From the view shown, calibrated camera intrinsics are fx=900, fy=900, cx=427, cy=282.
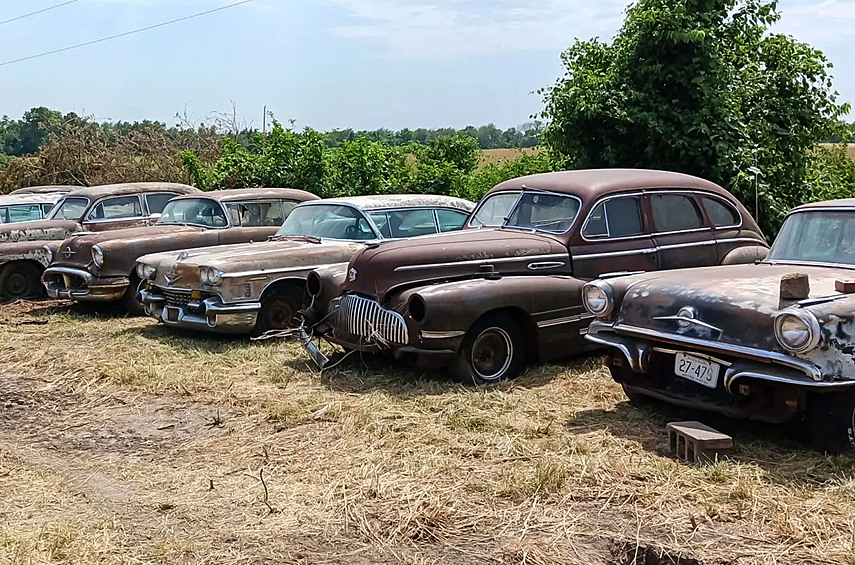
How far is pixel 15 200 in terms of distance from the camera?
576 inches

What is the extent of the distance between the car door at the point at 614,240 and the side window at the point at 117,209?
25.4 feet

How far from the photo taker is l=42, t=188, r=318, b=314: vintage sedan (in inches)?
432

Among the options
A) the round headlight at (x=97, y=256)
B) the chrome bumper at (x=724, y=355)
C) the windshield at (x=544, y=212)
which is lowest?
the chrome bumper at (x=724, y=355)

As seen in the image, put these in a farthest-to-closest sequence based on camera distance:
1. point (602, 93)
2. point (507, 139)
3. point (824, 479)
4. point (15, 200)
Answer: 1. point (507, 139)
2. point (15, 200)
3. point (602, 93)
4. point (824, 479)

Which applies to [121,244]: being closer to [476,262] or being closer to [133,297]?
[133,297]

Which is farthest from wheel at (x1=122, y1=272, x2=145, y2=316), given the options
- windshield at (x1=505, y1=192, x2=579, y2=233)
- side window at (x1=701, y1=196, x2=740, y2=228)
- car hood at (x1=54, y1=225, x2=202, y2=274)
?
side window at (x1=701, y1=196, x2=740, y2=228)

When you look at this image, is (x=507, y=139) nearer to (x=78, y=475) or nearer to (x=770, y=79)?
(x=770, y=79)

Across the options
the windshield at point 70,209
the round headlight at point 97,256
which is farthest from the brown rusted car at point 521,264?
the windshield at point 70,209

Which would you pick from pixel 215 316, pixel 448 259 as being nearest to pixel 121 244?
pixel 215 316

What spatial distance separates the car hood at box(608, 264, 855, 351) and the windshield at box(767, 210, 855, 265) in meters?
0.17

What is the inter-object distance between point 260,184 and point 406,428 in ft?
38.1

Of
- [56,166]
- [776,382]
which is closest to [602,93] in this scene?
[776,382]

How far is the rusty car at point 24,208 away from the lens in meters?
14.3

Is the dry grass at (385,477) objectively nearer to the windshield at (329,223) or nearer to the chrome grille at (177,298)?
the chrome grille at (177,298)
